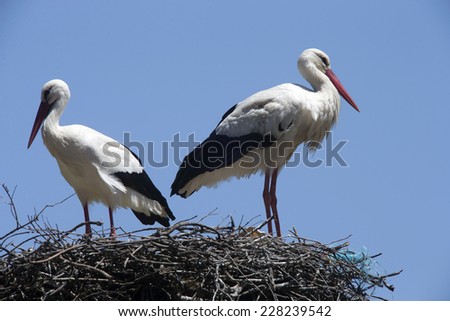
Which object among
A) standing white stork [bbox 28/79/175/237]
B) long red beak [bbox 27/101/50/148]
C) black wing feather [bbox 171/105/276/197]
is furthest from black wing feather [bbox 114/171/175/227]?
long red beak [bbox 27/101/50/148]

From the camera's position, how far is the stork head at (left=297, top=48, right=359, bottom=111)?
1017 cm

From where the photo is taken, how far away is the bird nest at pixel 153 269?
7410 millimetres

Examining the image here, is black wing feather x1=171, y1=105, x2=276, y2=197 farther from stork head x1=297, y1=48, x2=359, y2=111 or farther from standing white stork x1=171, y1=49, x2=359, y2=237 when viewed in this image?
stork head x1=297, y1=48, x2=359, y2=111

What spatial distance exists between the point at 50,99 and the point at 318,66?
89.5 inches

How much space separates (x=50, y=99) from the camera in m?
9.98

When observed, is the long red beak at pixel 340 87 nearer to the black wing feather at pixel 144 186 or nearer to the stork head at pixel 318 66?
the stork head at pixel 318 66

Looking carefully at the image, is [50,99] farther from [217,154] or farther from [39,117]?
[217,154]

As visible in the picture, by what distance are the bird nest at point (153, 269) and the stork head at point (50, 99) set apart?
2459mm

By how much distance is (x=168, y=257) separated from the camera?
7.50 metres

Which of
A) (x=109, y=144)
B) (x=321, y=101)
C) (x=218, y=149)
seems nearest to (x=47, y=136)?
(x=109, y=144)

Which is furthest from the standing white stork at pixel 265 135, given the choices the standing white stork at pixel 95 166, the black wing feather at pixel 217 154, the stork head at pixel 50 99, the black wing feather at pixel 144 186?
the stork head at pixel 50 99

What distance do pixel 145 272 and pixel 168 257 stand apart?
0.56ft
